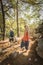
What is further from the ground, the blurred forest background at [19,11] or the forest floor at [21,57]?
the blurred forest background at [19,11]

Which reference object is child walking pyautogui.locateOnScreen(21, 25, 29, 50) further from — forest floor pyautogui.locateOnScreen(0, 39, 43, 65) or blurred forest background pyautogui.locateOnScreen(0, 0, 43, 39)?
blurred forest background pyautogui.locateOnScreen(0, 0, 43, 39)

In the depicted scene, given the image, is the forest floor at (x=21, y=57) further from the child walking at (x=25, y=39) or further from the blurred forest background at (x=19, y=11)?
the blurred forest background at (x=19, y=11)

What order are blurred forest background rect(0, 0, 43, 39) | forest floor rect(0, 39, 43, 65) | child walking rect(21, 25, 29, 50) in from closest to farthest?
forest floor rect(0, 39, 43, 65), child walking rect(21, 25, 29, 50), blurred forest background rect(0, 0, 43, 39)

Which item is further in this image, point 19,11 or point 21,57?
point 19,11

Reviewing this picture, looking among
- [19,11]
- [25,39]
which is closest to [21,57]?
[25,39]

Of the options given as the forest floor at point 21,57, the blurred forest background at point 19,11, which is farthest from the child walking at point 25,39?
the blurred forest background at point 19,11

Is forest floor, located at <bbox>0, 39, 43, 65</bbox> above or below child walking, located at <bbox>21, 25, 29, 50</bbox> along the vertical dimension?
below

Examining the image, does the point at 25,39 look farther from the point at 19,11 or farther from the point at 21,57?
the point at 19,11

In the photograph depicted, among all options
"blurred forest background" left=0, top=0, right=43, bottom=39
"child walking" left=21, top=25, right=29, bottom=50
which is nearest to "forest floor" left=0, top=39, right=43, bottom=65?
"child walking" left=21, top=25, right=29, bottom=50

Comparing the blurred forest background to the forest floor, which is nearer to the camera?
the forest floor

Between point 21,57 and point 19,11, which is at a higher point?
point 19,11

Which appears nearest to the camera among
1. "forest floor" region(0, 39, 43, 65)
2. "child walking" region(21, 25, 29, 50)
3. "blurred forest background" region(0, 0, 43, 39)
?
"forest floor" region(0, 39, 43, 65)

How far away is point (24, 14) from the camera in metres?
25.8

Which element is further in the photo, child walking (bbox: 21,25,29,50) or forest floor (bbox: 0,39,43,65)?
Result: child walking (bbox: 21,25,29,50)
